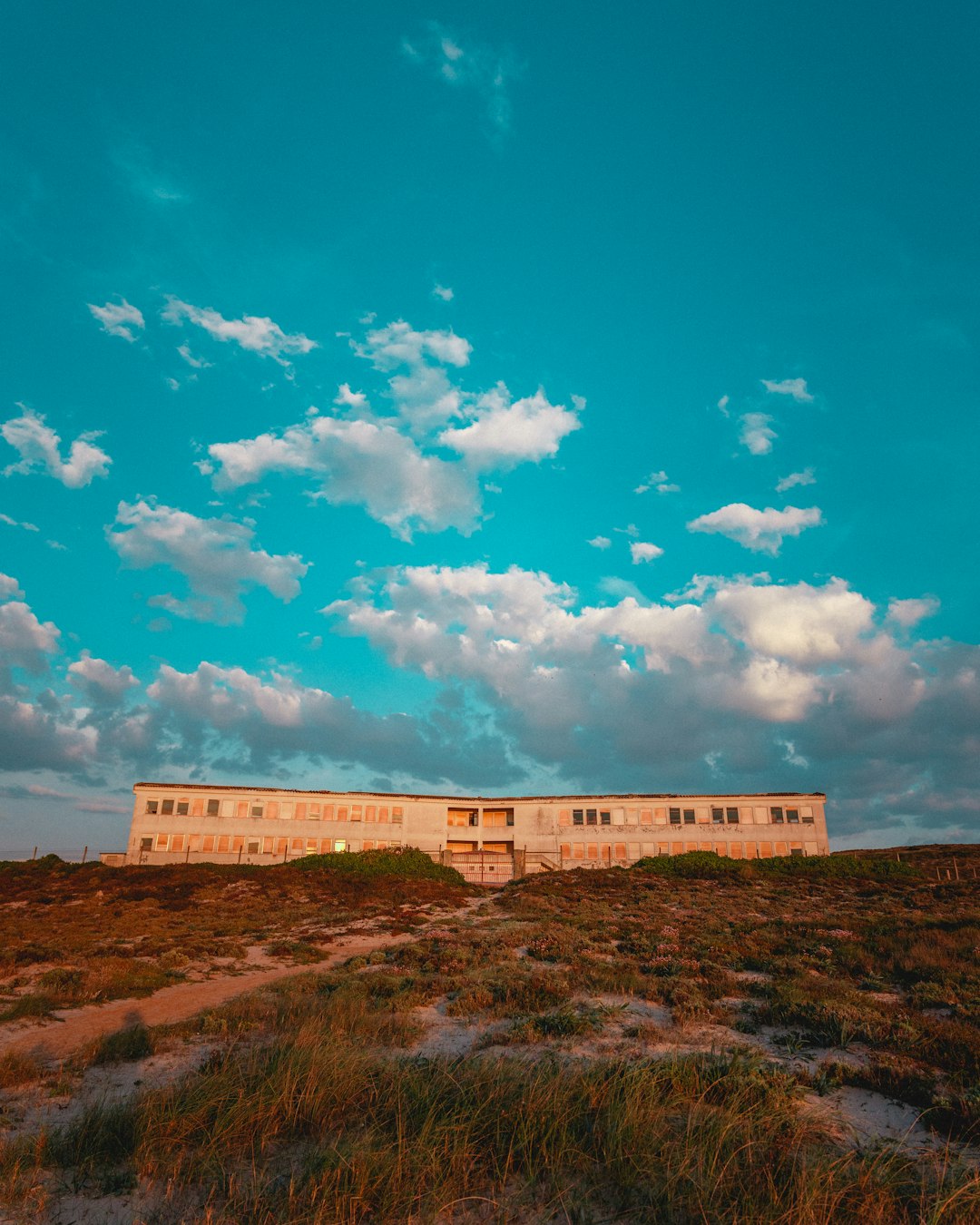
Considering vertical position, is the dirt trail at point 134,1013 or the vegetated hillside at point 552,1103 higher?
the vegetated hillside at point 552,1103

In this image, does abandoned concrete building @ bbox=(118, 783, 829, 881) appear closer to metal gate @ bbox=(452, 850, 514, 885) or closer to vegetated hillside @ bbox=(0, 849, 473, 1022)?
metal gate @ bbox=(452, 850, 514, 885)

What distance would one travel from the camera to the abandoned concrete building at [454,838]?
60.8 meters

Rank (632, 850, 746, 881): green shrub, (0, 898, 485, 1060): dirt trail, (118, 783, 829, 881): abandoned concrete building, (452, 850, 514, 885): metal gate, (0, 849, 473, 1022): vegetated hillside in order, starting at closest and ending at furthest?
(0, 898, 485, 1060): dirt trail
(0, 849, 473, 1022): vegetated hillside
(632, 850, 746, 881): green shrub
(452, 850, 514, 885): metal gate
(118, 783, 829, 881): abandoned concrete building

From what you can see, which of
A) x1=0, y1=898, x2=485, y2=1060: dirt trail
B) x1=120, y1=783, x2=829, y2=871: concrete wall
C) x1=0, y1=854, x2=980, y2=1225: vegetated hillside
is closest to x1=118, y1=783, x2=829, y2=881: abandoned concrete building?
x1=120, y1=783, x2=829, y2=871: concrete wall

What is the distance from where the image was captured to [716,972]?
16172 mm

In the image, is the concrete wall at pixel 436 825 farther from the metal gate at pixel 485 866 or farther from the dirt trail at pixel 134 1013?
the dirt trail at pixel 134 1013

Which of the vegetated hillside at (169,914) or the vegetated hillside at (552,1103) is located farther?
the vegetated hillside at (169,914)

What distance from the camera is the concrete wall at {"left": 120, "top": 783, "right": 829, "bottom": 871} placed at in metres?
61.1

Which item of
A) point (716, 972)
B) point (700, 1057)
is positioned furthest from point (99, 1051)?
point (716, 972)

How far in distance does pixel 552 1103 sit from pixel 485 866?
53.7 meters

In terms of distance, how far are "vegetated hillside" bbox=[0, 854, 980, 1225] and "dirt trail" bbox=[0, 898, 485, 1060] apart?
1242 mm

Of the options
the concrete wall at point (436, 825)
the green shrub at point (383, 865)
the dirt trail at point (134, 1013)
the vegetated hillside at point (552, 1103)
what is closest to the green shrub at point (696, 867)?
the concrete wall at point (436, 825)

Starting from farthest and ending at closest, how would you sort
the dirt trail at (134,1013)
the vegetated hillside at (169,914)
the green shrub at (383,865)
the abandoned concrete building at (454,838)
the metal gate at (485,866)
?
the abandoned concrete building at (454,838) → the metal gate at (485,866) → the green shrub at (383,865) → the vegetated hillside at (169,914) → the dirt trail at (134,1013)

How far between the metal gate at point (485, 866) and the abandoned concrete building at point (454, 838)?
0.13m
